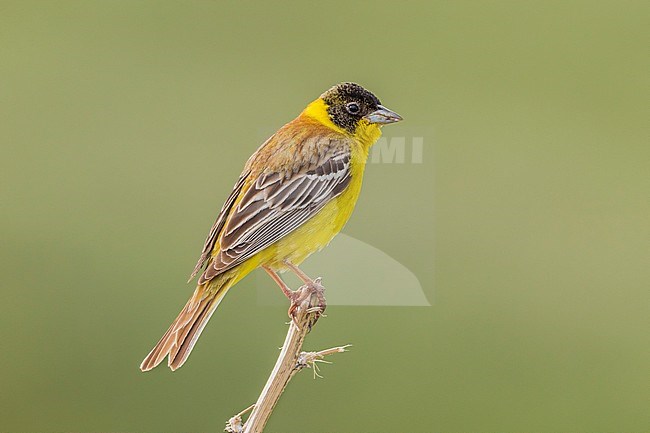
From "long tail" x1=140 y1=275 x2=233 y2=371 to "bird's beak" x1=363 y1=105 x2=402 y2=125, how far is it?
1.88 ft

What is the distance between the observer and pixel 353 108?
85.4 inches

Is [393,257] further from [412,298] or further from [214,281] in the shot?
[214,281]

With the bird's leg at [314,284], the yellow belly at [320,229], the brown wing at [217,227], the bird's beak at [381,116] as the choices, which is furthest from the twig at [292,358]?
the bird's beak at [381,116]

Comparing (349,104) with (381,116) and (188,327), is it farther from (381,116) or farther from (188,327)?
(188,327)

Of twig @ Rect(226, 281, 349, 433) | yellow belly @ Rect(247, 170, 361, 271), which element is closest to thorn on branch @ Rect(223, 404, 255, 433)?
twig @ Rect(226, 281, 349, 433)

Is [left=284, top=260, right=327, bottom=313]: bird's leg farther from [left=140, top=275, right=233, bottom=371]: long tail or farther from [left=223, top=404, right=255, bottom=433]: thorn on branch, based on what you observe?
[left=223, top=404, right=255, bottom=433]: thorn on branch

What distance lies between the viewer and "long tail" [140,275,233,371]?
173 centimetres

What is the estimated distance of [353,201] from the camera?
87.5 inches

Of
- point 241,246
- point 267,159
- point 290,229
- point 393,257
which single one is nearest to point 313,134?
point 267,159

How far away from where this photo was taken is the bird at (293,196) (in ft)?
6.27

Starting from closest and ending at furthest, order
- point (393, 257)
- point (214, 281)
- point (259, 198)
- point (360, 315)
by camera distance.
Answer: point (214, 281), point (259, 198), point (393, 257), point (360, 315)

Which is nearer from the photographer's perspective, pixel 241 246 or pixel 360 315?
pixel 241 246

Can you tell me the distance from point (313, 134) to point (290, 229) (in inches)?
11.5

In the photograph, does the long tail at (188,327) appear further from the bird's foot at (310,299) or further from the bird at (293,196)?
the bird's foot at (310,299)
